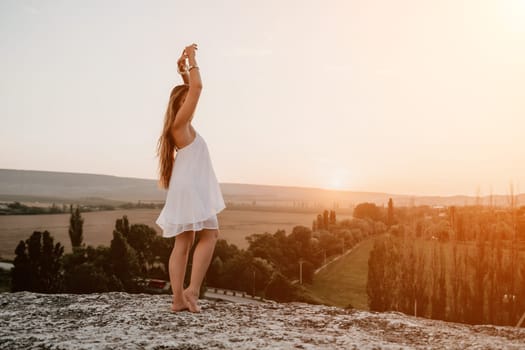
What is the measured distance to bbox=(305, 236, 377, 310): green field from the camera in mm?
20095

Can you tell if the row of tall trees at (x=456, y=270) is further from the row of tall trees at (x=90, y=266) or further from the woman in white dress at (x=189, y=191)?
the row of tall trees at (x=90, y=266)

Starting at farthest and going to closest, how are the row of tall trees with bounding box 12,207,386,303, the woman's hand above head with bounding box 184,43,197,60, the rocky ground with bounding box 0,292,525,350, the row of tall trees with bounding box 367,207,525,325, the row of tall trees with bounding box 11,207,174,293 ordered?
the row of tall trees with bounding box 12,207,386,303, the row of tall trees with bounding box 11,207,174,293, the row of tall trees with bounding box 367,207,525,325, the woman's hand above head with bounding box 184,43,197,60, the rocky ground with bounding box 0,292,525,350

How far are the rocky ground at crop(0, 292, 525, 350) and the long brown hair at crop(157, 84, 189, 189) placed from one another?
1049 mm

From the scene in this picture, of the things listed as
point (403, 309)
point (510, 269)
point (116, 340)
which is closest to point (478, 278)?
point (510, 269)

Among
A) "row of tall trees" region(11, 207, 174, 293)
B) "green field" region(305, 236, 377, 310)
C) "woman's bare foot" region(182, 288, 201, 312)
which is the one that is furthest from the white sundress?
"row of tall trees" region(11, 207, 174, 293)

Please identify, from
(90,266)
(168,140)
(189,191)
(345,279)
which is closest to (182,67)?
(168,140)

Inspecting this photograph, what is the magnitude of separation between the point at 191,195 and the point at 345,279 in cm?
1974

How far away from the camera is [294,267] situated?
22.7 m

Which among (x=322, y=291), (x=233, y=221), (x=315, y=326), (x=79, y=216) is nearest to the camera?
(x=315, y=326)

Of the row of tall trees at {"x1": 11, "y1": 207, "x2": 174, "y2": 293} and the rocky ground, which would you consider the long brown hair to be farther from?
the row of tall trees at {"x1": 11, "y1": 207, "x2": 174, "y2": 293}

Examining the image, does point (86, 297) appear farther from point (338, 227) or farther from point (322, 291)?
point (338, 227)

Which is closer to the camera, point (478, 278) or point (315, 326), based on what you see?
point (315, 326)

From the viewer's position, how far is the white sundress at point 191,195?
3809 mm

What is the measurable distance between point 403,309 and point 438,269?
1.35m
